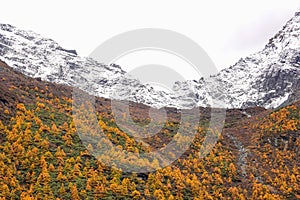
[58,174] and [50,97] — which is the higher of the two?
[50,97]

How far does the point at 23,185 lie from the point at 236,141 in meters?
73.1

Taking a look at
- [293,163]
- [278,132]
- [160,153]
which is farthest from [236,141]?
[160,153]

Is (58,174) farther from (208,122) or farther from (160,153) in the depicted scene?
(208,122)

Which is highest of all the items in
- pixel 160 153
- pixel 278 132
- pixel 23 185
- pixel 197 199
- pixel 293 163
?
pixel 278 132

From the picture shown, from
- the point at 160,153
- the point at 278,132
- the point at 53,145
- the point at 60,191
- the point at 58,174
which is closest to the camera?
the point at 60,191

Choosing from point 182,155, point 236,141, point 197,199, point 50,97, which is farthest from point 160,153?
point 50,97

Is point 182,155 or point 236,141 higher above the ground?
point 236,141

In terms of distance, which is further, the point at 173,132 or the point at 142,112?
the point at 142,112

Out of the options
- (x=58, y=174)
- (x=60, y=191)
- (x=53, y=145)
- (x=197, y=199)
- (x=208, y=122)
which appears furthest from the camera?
(x=208, y=122)

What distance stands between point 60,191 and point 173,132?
63347 mm

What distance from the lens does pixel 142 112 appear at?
150125 mm

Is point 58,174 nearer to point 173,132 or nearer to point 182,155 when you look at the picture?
point 182,155

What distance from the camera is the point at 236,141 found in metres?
121

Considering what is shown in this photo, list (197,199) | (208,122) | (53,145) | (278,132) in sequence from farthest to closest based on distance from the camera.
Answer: (208,122) < (278,132) < (53,145) < (197,199)
